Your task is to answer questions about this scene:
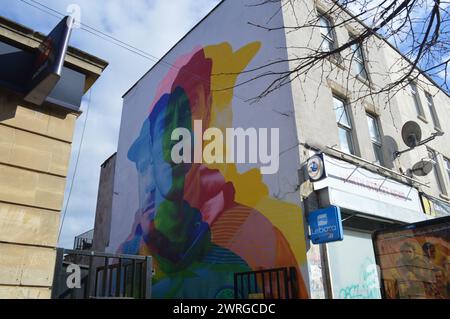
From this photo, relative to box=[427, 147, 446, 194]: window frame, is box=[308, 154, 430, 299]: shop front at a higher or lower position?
lower

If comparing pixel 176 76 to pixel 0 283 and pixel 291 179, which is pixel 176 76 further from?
pixel 0 283

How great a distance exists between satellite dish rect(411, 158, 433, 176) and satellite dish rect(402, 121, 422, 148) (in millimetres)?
801

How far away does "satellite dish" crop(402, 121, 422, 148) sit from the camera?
500 inches

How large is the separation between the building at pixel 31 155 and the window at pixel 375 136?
10.3 meters

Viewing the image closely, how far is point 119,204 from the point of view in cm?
1617

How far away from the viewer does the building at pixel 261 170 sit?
9055 millimetres

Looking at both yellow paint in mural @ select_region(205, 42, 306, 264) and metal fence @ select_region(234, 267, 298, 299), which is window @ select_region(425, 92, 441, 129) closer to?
yellow paint in mural @ select_region(205, 42, 306, 264)

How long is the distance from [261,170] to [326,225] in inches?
102

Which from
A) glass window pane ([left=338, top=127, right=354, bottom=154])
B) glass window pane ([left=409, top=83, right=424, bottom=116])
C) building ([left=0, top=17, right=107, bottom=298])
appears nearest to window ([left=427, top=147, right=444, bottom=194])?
glass window pane ([left=409, top=83, right=424, bottom=116])

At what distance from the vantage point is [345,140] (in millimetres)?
11391
